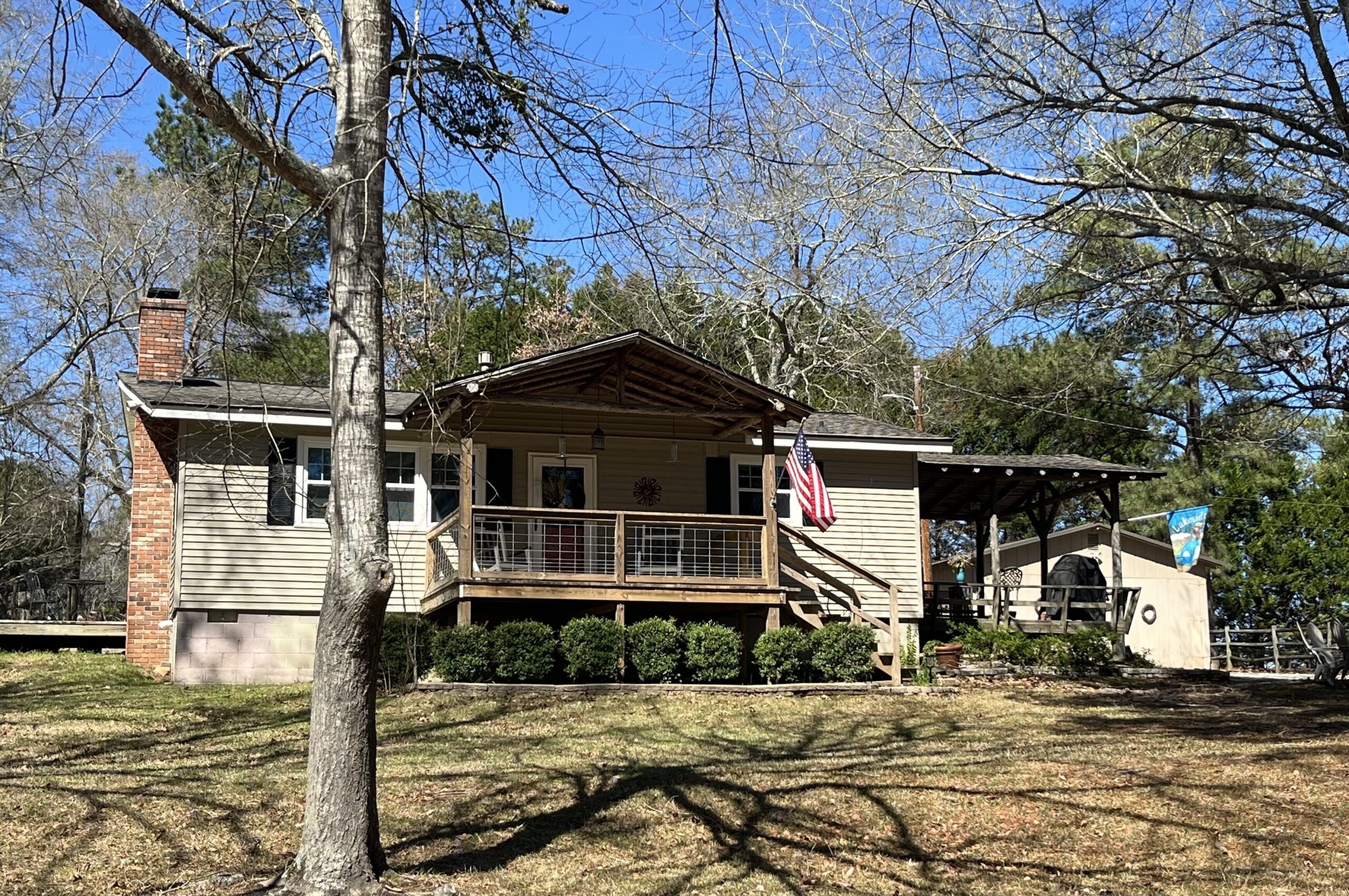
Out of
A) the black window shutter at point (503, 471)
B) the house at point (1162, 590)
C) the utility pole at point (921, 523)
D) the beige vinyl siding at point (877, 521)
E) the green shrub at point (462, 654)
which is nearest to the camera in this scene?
the green shrub at point (462, 654)

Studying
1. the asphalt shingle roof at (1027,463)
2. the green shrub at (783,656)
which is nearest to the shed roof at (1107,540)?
the asphalt shingle roof at (1027,463)

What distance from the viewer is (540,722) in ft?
38.9

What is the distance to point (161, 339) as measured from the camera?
1730cm

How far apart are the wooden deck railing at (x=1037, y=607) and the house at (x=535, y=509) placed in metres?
1.90

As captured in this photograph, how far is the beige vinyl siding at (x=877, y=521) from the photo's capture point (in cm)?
1805

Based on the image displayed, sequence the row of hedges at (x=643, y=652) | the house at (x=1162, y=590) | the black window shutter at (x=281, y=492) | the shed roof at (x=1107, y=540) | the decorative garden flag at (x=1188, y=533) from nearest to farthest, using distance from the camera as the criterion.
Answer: the row of hedges at (x=643, y=652), the black window shutter at (x=281, y=492), the decorative garden flag at (x=1188, y=533), the shed roof at (x=1107, y=540), the house at (x=1162, y=590)

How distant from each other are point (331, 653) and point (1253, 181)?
9217mm

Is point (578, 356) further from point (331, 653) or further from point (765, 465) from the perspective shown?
point (331, 653)

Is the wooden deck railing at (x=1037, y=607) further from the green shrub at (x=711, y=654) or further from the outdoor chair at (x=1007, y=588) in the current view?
the green shrub at (x=711, y=654)

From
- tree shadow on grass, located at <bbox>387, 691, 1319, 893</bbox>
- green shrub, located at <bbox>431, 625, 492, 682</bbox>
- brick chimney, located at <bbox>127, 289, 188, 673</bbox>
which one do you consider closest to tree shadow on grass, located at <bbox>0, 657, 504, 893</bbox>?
green shrub, located at <bbox>431, 625, 492, 682</bbox>

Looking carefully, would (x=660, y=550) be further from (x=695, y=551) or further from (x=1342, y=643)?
(x=1342, y=643)

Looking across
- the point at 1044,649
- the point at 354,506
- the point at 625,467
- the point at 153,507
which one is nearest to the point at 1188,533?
the point at 1044,649

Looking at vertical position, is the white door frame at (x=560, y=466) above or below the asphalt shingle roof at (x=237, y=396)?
below

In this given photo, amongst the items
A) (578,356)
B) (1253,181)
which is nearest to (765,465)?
(578,356)
